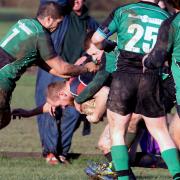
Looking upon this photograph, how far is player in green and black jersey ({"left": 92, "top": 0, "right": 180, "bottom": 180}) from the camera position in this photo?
8383 millimetres

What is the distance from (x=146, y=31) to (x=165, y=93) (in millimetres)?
1280

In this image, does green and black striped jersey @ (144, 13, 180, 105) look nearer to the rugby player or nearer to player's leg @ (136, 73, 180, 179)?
the rugby player

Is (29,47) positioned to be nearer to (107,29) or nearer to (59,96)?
(107,29)

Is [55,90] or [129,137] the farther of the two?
[55,90]

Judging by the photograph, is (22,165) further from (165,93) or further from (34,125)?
(34,125)

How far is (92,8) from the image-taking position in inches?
2739

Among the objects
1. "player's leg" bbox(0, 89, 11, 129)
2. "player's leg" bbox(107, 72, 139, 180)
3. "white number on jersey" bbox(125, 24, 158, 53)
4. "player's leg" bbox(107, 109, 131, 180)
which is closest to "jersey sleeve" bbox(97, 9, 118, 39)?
"white number on jersey" bbox(125, 24, 158, 53)

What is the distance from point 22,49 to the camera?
28.8 ft

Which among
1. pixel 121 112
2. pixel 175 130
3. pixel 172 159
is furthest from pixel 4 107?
pixel 172 159

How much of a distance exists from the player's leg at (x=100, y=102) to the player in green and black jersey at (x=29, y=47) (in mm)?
428

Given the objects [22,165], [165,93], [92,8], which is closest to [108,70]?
[165,93]

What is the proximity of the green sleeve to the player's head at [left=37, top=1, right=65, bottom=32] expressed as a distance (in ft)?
2.22

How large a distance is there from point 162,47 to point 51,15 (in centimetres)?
126

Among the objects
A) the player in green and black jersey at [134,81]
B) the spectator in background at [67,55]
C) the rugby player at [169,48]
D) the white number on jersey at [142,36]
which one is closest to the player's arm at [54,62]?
the player in green and black jersey at [134,81]
